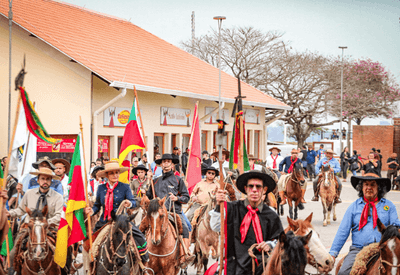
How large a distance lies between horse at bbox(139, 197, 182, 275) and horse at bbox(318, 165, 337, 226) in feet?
27.7

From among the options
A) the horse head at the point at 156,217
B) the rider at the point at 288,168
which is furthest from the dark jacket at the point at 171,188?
the rider at the point at 288,168

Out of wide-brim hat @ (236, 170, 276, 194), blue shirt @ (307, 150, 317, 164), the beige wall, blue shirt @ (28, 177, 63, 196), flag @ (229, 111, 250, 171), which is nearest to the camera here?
wide-brim hat @ (236, 170, 276, 194)

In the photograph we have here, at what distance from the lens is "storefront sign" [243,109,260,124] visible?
3083 centimetres

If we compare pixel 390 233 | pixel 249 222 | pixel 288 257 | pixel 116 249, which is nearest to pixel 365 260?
pixel 390 233

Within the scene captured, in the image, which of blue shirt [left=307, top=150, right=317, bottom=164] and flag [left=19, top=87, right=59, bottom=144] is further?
blue shirt [left=307, top=150, right=317, bottom=164]

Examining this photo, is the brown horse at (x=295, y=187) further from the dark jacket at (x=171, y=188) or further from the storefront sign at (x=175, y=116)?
the storefront sign at (x=175, y=116)

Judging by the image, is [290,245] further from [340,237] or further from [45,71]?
[45,71]

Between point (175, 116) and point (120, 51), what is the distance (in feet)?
13.5

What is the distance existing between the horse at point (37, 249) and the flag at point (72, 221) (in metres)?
0.23

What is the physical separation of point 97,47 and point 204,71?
8952 millimetres

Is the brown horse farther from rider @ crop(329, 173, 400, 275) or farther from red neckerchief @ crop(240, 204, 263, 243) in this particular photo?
red neckerchief @ crop(240, 204, 263, 243)

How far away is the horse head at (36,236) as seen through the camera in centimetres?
795

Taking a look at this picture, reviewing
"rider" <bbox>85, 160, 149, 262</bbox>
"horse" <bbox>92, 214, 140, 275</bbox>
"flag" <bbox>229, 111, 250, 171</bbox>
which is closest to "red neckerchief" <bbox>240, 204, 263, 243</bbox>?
"flag" <bbox>229, 111, 250, 171</bbox>

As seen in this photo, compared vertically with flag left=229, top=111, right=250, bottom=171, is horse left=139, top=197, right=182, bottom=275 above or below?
below
